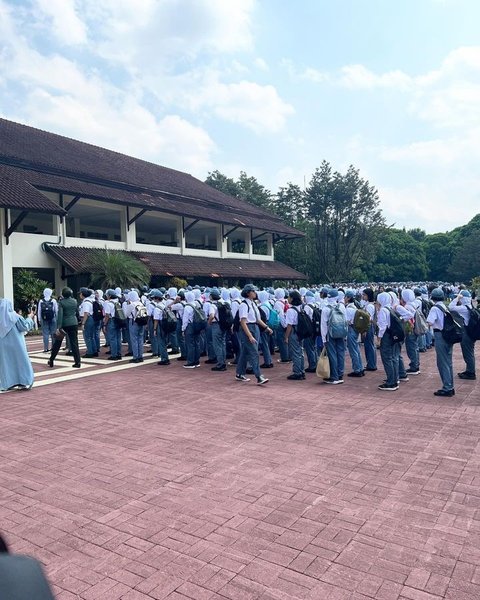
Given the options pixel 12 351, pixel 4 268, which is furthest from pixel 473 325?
pixel 4 268

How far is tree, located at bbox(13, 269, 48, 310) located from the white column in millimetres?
419

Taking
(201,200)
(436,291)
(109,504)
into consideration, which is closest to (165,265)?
(201,200)

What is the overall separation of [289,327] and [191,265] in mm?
19574

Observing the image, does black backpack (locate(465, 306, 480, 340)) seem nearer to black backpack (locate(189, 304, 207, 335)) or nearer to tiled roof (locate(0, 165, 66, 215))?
black backpack (locate(189, 304, 207, 335))

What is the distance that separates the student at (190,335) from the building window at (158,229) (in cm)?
1843

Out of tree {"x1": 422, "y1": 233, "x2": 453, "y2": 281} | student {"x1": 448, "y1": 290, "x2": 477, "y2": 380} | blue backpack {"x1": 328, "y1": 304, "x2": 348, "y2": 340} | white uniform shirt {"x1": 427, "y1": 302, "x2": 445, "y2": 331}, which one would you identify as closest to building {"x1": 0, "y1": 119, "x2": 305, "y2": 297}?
blue backpack {"x1": 328, "y1": 304, "x2": 348, "y2": 340}

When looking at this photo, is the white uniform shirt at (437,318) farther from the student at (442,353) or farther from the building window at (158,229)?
the building window at (158,229)

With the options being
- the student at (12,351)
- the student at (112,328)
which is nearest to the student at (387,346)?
the student at (12,351)

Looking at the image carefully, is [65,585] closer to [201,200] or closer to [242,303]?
[242,303]

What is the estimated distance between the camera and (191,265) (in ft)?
91.9

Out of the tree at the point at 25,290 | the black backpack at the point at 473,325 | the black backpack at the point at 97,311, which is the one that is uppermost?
the tree at the point at 25,290

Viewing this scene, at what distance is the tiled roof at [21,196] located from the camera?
1850cm

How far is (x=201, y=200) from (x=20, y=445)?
28.3 m

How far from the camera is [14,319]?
27.6ft
